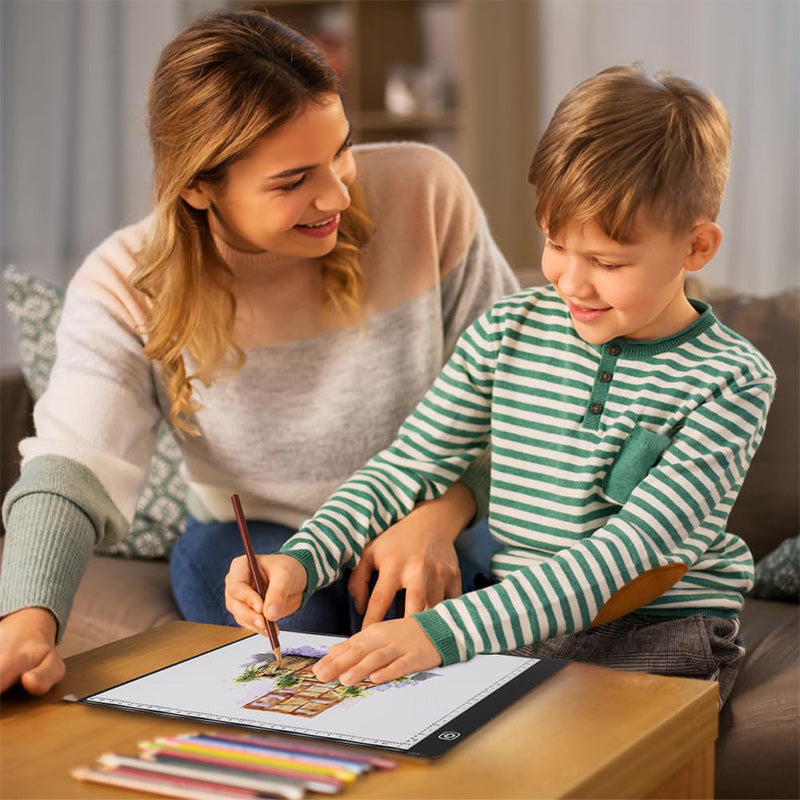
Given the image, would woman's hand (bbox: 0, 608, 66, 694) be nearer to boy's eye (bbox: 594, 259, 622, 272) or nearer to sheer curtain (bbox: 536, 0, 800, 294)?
boy's eye (bbox: 594, 259, 622, 272)

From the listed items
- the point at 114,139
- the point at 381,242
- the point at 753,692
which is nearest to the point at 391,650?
the point at 753,692

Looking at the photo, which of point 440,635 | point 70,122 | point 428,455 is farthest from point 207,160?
point 70,122

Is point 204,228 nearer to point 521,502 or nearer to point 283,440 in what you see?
point 283,440

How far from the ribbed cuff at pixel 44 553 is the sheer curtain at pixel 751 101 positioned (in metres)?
2.60

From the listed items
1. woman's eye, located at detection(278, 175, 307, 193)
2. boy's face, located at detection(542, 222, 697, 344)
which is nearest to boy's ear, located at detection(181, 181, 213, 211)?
woman's eye, located at detection(278, 175, 307, 193)

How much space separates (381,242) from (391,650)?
758 millimetres

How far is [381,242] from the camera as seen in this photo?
1.64 meters

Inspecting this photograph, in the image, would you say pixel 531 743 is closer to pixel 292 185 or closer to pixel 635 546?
pixel 635 546

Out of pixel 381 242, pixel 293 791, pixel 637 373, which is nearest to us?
pixel 293 791

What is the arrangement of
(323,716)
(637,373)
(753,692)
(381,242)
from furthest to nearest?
1. (381,242)
2. (753,692)
3. (637,373)
4. (323,716)

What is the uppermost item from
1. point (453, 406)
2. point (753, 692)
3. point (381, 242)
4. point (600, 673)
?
point (381, 242)

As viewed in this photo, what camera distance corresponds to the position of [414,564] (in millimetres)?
A: 1288

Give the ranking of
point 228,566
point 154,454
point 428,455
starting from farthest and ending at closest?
point 154,454
point 228,566
point 428,455

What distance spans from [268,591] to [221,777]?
1.11 feet
